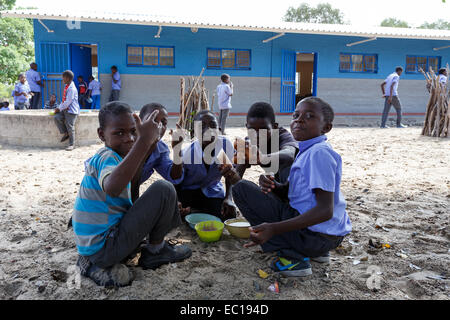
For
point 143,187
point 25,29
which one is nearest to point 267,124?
point 143,187

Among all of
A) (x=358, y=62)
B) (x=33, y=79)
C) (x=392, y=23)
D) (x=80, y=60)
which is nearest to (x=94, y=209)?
(x=33, y=79)

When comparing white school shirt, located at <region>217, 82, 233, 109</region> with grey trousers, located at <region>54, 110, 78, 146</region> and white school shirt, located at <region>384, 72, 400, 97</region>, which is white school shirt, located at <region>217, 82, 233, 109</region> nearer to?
grey trousers, located at <region>54, 110, 78, 146</region>

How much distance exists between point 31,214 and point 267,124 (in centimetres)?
236

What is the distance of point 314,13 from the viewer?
34.8 m

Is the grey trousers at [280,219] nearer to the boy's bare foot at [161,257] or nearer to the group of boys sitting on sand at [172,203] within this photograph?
the group of boys sitting on sand at [172,203]

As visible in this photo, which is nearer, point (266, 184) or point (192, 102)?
point (266, 184)

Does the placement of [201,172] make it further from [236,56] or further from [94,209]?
[236,56]

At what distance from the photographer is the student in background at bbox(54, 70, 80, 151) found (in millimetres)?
6578

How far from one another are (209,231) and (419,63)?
14.2 meters

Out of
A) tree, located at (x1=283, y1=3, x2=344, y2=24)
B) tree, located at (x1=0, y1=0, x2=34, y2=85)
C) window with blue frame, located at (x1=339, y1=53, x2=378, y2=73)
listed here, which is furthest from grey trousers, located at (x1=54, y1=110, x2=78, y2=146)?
tree, located at (x1=283, y1=3, x2=344, y2=24)

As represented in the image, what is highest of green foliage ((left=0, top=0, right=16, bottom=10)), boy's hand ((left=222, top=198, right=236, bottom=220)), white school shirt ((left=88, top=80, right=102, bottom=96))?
green foliage ((left=0, top=0, right=16, bottom=10))

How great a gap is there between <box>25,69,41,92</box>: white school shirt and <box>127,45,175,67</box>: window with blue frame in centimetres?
270

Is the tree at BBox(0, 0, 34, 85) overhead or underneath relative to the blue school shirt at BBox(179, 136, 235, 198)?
overhead
